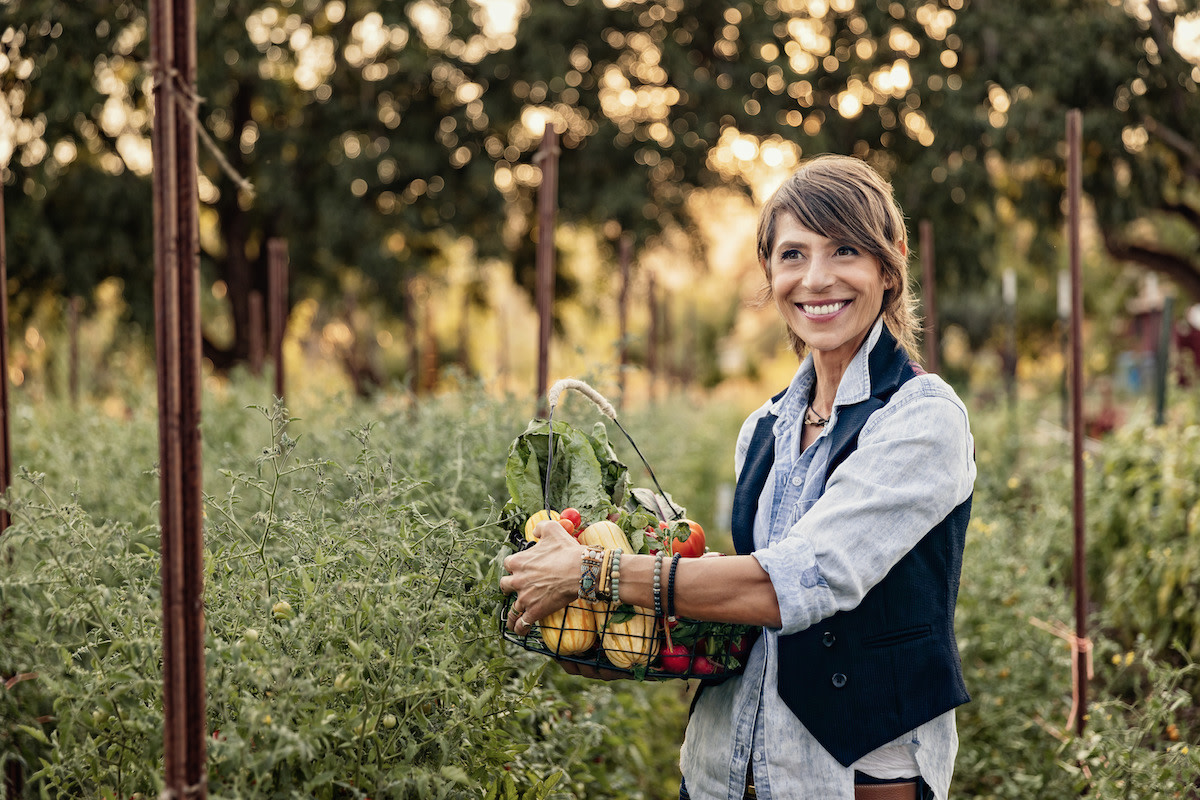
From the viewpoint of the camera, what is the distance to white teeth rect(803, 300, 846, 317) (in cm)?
189

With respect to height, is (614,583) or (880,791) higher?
(614,583)

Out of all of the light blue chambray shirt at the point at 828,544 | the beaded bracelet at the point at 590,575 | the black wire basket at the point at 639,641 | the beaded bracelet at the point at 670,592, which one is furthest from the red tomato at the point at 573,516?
the light blue chambray shirt at the point at 828,544

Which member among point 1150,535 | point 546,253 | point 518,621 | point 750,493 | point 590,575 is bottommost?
point 1150,535

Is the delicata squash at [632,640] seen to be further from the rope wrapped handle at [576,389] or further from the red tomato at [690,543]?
the rope wrapped handle at [576,389]

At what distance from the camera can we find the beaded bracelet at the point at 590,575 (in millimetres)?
1705

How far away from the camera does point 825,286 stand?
1873 millimetres

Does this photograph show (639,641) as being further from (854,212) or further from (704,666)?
(854,212)

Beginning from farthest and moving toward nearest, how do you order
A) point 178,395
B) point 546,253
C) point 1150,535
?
point 1150,535 < point 546,253 < point 178,395

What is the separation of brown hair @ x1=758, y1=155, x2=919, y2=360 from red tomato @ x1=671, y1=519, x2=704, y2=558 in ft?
1.87

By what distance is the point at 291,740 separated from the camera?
154cm

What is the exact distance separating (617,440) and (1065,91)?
1220cm

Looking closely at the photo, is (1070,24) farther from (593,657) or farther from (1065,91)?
(593,657)

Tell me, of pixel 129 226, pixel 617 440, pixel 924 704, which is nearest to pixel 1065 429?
pixel 617 440

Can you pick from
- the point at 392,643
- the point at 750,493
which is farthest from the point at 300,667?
the point at 750,493
